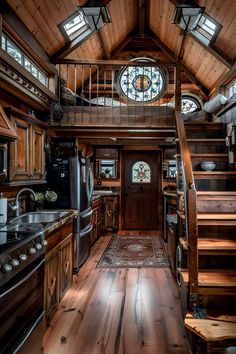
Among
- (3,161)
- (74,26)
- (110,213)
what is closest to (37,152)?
(3,161)

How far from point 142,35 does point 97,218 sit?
444 cm

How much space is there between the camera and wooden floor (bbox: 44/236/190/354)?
227 cm

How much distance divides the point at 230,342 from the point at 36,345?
1.36 meters

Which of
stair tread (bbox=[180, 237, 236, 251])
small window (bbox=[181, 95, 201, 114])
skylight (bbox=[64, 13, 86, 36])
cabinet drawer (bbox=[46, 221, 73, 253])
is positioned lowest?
stair tread (bbox=[180, 237, 236, 251])

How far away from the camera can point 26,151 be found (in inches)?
122

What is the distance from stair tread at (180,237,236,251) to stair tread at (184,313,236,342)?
598 millimetres

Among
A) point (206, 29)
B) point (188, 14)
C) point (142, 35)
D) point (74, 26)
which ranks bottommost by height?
point (188, 14)

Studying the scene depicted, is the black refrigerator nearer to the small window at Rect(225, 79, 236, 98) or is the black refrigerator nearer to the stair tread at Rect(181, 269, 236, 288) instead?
the stair tread at Rect(181, 269, 236, 288)

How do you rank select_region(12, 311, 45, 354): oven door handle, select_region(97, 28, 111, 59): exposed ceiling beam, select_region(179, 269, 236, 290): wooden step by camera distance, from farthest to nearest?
select_region(97, 28, 111, 59): exposed ceiling beam < select_region(179, 269, 236, 290): wooden step < select_region(12, 311, 45, 354): oven door handle

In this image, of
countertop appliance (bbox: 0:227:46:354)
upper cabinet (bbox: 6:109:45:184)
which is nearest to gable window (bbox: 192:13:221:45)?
upper cabinet (bbox: 6:109:45:184)

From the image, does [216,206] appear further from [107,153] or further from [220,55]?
[107,153]

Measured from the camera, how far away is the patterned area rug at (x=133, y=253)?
4.48m

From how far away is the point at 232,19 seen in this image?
3.84m

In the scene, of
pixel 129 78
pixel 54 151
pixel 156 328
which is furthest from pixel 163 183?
pixel 156 328
